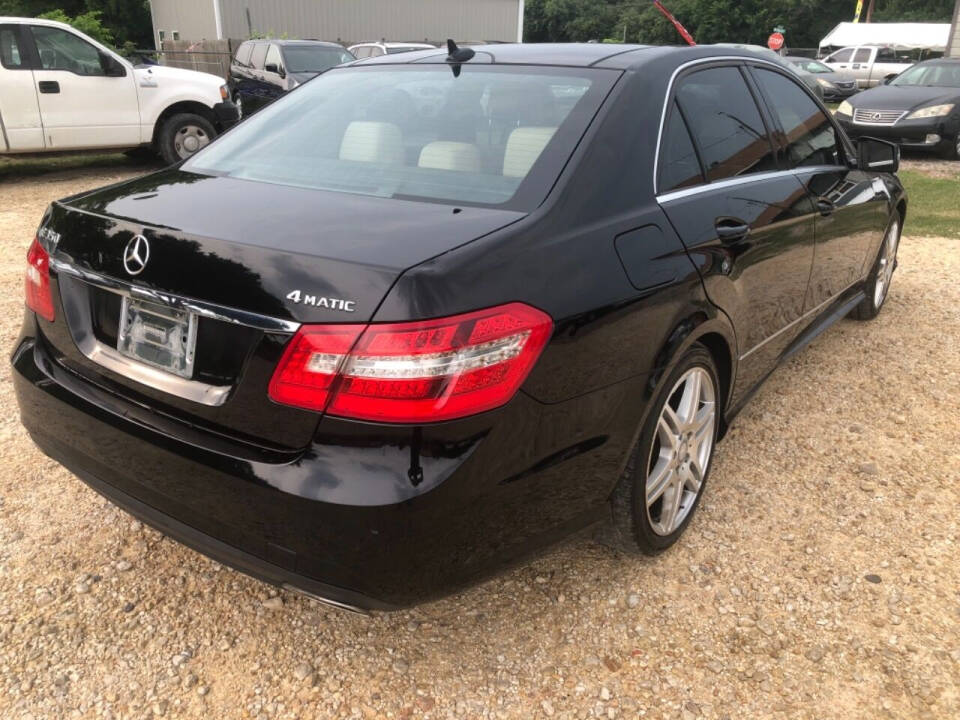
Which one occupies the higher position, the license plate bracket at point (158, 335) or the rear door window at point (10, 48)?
the rear door window at point (10, 48)

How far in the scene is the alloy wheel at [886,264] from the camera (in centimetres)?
498

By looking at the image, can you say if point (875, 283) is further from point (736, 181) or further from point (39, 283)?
point (39, 283)

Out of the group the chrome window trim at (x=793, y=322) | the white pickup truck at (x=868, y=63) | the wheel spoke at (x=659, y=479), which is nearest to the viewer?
the wheel spoke at (x=659, y=479)

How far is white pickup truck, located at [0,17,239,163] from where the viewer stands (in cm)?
887

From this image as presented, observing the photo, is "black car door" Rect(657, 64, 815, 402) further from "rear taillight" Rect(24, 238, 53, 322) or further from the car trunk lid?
"rear taillight" Rect(24, 238, 53, 322)

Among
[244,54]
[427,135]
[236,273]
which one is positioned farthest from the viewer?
[244,54]

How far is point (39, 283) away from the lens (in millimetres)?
2357

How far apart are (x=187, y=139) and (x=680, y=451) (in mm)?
9216

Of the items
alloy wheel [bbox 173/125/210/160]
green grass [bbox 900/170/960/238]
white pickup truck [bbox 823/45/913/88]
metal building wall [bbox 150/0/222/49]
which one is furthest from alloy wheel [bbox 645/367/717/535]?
white pickup truck [bbox 823/45/913/88]

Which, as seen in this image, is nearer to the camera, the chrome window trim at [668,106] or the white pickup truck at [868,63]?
the chrome window trim at [668,106]

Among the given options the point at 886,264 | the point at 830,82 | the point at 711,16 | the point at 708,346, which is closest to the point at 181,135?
the point at 886,264

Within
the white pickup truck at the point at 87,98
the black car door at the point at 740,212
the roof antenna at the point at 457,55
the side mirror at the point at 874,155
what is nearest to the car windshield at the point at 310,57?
the white pickup truck at the point at 87,98

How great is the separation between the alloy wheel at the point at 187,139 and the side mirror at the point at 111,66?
921 mm

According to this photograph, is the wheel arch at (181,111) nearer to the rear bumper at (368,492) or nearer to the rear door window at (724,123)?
the rear door window at (724,123)
